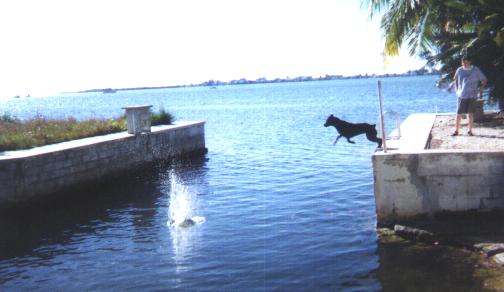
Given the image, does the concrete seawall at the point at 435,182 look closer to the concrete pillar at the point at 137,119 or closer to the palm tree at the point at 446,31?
the palm tree at the point at 446,31

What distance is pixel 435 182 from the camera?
9922 millimetres

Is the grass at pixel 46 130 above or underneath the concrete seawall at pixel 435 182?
above

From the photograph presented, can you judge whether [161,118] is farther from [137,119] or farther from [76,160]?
[76,160]

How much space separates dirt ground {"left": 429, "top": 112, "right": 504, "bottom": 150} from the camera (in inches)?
471

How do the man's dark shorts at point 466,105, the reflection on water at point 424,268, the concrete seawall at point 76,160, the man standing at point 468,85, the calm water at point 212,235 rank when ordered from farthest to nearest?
the concrete seawall at point 76,160, the man's dark shorts at point 466,105, the man standing at point 468,85, the calm water at point 212,235, the reflection on water at point 424,268

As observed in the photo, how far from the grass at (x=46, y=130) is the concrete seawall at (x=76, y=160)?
1.99ft

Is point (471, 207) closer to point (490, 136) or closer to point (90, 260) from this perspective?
point (490, 136)

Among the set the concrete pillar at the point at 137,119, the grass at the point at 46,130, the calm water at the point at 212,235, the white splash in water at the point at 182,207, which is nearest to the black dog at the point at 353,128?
the calm water at the point at 212,235

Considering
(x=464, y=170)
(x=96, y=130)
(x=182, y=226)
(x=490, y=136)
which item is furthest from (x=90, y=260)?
(x=96, y=130)

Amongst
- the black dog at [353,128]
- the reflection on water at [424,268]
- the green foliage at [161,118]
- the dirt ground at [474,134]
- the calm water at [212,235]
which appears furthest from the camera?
the green foliage at [161,118]

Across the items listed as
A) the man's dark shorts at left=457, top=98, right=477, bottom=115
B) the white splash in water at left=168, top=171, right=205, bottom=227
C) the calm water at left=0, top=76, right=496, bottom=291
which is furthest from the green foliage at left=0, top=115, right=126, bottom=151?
the man's dark shorts at left=457, top=98, right=477, bottom=115

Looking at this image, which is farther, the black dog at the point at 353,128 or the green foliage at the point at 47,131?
the green foliage at the point at 47,131

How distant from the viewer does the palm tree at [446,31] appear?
16059 mm

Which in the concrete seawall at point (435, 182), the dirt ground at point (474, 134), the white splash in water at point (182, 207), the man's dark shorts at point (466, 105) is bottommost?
the white splash in water at point (182, 207)
